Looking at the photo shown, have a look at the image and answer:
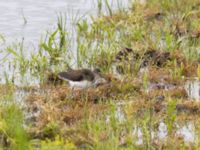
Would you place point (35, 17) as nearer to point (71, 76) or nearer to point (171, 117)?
point (71, 76)

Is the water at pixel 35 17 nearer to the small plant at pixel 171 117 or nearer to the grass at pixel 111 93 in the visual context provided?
the grass at pixel 111 93

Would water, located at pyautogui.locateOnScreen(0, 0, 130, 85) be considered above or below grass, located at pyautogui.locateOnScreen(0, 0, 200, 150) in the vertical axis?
above

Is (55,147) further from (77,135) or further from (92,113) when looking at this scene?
(92,113)

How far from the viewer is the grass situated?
5270mm

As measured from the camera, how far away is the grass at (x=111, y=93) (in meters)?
5.27

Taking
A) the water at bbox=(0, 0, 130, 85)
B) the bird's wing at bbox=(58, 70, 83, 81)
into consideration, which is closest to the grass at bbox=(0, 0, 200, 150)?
the bird's wing at bbox=(58, 70, 83, 81)

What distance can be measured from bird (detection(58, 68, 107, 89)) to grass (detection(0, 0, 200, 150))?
0.29 feet

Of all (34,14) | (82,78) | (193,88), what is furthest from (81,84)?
(34,14)

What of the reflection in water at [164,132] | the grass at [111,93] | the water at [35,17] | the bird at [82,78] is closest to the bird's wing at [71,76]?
the bird at [82,78]

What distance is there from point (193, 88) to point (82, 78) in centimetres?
113

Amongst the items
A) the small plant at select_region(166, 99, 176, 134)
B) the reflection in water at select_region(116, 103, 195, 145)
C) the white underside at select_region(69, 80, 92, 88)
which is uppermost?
the white underside at select_region(69, 80, 92, 88)

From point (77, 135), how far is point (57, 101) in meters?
1.00

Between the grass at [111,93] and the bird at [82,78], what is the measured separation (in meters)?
0.09

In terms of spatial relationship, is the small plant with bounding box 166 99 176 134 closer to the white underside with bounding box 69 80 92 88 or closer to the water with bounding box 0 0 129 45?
the white underside with bounding box 69 80 92 88
